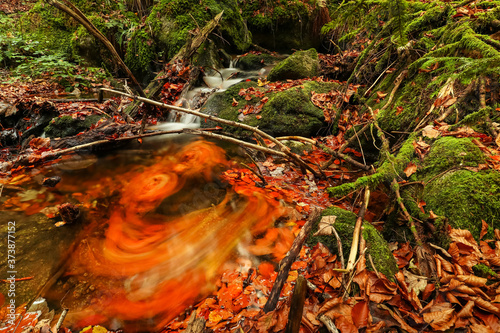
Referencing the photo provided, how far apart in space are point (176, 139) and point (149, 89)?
2.49 meters

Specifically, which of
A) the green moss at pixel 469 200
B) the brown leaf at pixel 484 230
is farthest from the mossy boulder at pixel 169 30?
the brown leaf at pixel 484 230

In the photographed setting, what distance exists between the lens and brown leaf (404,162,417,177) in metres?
2.59

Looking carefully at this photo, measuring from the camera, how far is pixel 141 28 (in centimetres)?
961

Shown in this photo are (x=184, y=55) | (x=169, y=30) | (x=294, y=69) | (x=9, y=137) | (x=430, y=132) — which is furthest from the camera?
(x=169, y=30)

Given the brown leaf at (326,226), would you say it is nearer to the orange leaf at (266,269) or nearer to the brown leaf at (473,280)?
the orange leaf at (266,269)

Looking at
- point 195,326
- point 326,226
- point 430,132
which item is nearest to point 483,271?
point 326,226

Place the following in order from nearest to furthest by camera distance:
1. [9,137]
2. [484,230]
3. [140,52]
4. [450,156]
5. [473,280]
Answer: [473,280], [484,230], [450,156], [9,137], [140,52]

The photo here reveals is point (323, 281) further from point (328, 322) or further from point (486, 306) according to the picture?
point (486, 306)

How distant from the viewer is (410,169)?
2617 mm

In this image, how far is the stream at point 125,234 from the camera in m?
2.26

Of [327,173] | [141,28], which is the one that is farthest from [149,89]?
[327,173]

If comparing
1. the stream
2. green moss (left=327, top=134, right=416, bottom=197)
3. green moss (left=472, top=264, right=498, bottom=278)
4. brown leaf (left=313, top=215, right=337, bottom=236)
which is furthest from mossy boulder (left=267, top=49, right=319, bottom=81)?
green moss (left=472, top=264, right=498, bottom=278)

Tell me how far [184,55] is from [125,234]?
6.66 m

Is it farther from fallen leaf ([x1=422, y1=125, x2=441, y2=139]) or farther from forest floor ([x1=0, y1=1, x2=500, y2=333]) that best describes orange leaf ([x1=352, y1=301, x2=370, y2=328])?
fallen leaf ([x1=422, y1=125, x2=441, y2=139])
